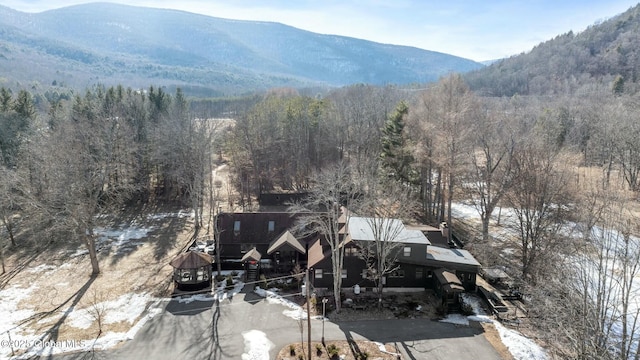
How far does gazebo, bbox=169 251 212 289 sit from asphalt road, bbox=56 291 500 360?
2.36 metres

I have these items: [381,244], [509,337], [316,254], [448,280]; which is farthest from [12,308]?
[509,337]

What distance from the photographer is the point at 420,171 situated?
Result: 41906mm

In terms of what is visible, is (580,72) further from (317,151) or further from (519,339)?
(519,339)

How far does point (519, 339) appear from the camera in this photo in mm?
20406

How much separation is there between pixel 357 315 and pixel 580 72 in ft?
510

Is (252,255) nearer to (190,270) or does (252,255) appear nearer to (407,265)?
(190,270)

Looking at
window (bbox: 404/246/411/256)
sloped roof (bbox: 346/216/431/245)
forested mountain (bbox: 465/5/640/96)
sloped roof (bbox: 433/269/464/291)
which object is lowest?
sloped roof (bbox: 433/269/464/291)

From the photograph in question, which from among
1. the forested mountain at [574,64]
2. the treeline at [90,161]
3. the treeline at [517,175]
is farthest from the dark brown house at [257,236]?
the forested mountain at [574,64]

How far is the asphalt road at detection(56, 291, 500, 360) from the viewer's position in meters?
19.4

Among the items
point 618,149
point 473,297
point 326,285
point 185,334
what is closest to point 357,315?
point 326,285

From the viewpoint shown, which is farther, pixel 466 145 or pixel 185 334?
pixel 466 145

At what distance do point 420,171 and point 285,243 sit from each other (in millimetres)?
20623

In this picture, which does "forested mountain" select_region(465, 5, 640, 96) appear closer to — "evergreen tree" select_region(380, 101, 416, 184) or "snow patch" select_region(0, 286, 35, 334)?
"evergreen tree" select_region(380, 101, 416, 184)

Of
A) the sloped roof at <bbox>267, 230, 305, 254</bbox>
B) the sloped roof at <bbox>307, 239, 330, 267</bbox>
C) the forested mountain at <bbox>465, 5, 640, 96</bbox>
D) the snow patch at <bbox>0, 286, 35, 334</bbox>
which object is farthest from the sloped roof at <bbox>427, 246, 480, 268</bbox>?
the forested mountain at <bbox>465, 5, 640, 96</bbox>
